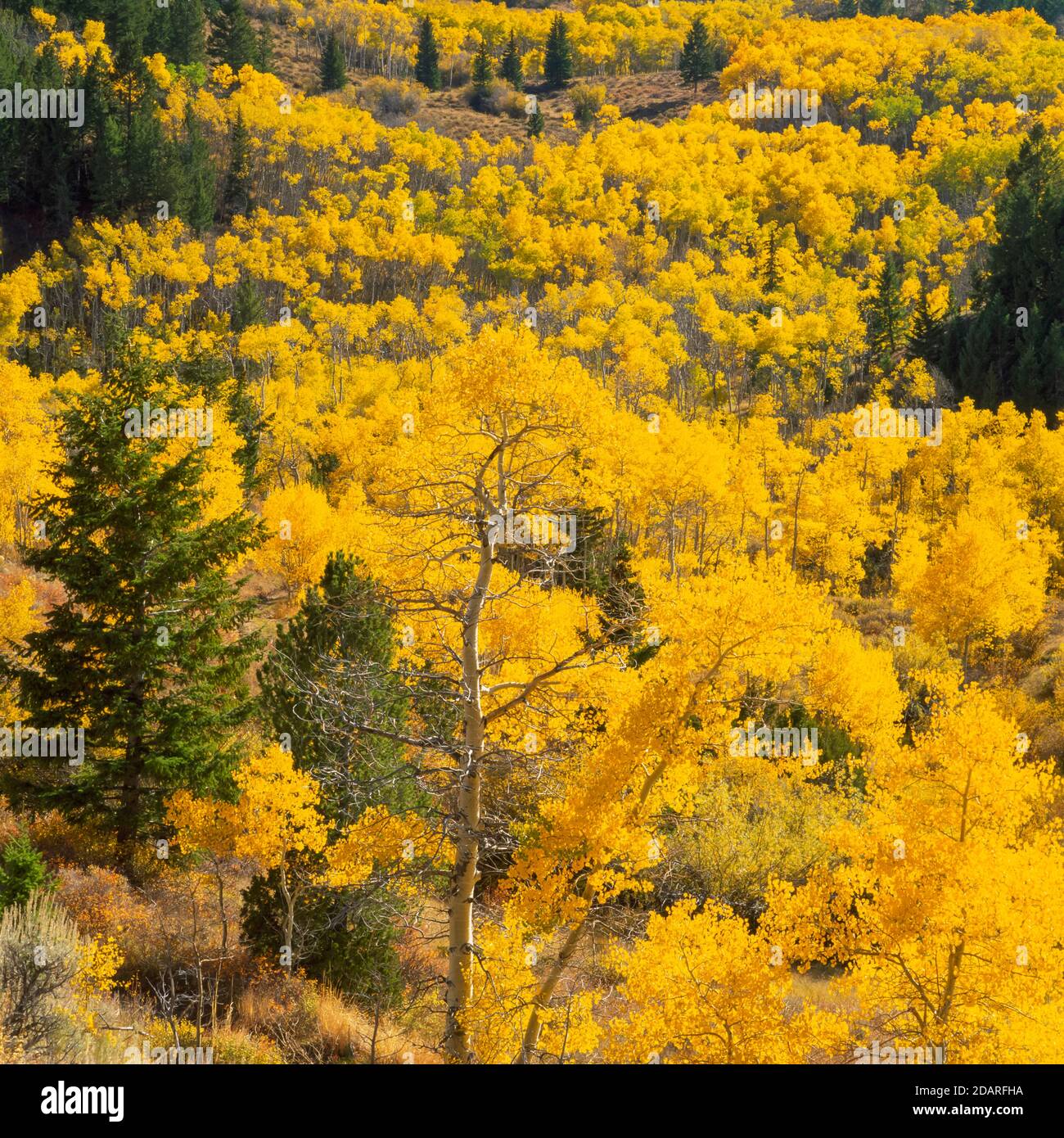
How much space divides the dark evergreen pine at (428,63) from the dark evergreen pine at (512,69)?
31.5 feet

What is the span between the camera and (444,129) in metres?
128

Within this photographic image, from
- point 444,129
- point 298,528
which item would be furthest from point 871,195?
point 298,528

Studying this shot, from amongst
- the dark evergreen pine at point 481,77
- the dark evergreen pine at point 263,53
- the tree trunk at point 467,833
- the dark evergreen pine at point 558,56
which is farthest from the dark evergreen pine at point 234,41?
the tree trunk at point 467,833

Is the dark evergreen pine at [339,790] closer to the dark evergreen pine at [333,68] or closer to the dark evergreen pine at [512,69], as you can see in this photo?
the dark evergreen pine at [333,68]

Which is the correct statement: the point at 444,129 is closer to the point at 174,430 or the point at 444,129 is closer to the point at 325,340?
the point at 325,340

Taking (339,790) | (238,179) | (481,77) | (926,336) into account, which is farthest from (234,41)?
(339,790)

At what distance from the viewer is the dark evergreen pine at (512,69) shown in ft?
472

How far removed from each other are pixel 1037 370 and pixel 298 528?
42799 millimetres

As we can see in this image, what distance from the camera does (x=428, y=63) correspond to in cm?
14100

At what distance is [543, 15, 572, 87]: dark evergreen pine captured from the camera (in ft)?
495

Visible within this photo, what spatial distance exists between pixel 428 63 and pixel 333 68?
64.0 ft

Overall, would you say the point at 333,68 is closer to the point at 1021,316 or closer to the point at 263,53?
the point at 263,53

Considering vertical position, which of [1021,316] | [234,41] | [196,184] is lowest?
[1021,316]

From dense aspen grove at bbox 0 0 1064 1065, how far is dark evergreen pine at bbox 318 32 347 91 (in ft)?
53.6
